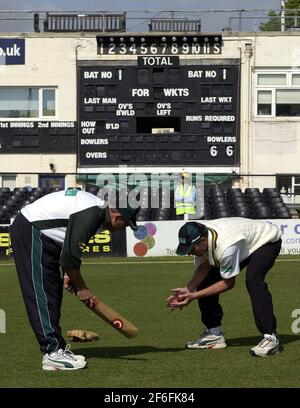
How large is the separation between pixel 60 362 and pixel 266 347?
2040mm

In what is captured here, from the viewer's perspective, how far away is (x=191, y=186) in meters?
28.0

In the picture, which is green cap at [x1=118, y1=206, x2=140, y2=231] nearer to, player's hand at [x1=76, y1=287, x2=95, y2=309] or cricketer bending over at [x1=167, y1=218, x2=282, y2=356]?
cricketer bending over at [x1=167, y1=218, x2=282, y2=356]

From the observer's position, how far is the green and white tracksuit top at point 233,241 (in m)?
9.02

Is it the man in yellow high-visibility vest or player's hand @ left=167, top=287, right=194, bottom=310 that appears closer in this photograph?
player's hand @ left=167, top=287, right=194, bottom=310

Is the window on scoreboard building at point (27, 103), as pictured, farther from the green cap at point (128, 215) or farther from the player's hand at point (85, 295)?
the green cap at point (128, 215)

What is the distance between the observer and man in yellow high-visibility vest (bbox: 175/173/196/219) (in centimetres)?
2753

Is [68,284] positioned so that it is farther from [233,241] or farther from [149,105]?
[149,105]

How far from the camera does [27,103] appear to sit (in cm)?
3422

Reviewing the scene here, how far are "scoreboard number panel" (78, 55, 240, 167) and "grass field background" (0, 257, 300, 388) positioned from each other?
14.3 metres

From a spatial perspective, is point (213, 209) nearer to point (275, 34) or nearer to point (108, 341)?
point (275, 34)

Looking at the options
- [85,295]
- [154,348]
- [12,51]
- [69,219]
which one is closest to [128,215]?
[69,219]

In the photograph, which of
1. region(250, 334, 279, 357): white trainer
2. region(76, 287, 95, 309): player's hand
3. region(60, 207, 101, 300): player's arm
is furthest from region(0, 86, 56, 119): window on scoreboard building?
region(60, 207, 101, 300): player's arm

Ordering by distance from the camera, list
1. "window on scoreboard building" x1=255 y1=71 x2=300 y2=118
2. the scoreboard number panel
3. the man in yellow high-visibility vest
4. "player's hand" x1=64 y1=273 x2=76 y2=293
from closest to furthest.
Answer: "player's hand" x1=64 y1=273 x2=76 y2=293 < the man in yellow high-visibility vest < the scoreboard number panel < "window on scoreboard building" x1=255 y1=71 x2=300 y2=118

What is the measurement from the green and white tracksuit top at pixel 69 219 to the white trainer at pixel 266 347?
6.58 ft
